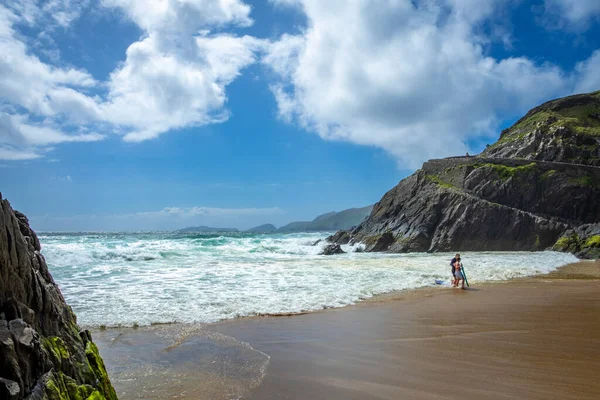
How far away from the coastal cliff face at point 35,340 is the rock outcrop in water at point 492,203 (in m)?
34.2

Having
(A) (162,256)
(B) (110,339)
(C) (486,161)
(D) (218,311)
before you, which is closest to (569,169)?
(C) (486,161)

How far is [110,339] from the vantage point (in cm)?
779

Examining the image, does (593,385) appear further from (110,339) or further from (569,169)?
(569,169)

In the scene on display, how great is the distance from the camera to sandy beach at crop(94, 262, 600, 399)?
5.16 meters

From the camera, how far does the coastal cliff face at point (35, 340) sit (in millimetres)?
2680

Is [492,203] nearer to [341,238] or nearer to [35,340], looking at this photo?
[341,238]

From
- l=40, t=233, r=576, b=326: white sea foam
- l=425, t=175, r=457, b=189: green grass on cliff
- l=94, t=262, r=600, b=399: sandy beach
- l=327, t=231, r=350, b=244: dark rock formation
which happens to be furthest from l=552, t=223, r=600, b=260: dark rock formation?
l=94, t=262, r=600, b=399: sandy beach

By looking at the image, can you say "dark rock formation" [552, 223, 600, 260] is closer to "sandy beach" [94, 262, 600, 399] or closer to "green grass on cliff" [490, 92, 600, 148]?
"green grass on cliff" [490, 92, 600, 148]

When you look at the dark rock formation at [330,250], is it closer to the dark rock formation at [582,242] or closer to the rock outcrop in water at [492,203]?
the rock outcrop in water at [492,203]

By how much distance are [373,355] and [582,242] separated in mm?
32538

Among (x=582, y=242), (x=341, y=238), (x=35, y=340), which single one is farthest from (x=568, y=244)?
(x=35, y=340)

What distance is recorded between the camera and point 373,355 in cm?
655

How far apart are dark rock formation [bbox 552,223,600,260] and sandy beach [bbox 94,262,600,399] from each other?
73.2 ft

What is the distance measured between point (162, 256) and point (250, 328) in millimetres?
20458
